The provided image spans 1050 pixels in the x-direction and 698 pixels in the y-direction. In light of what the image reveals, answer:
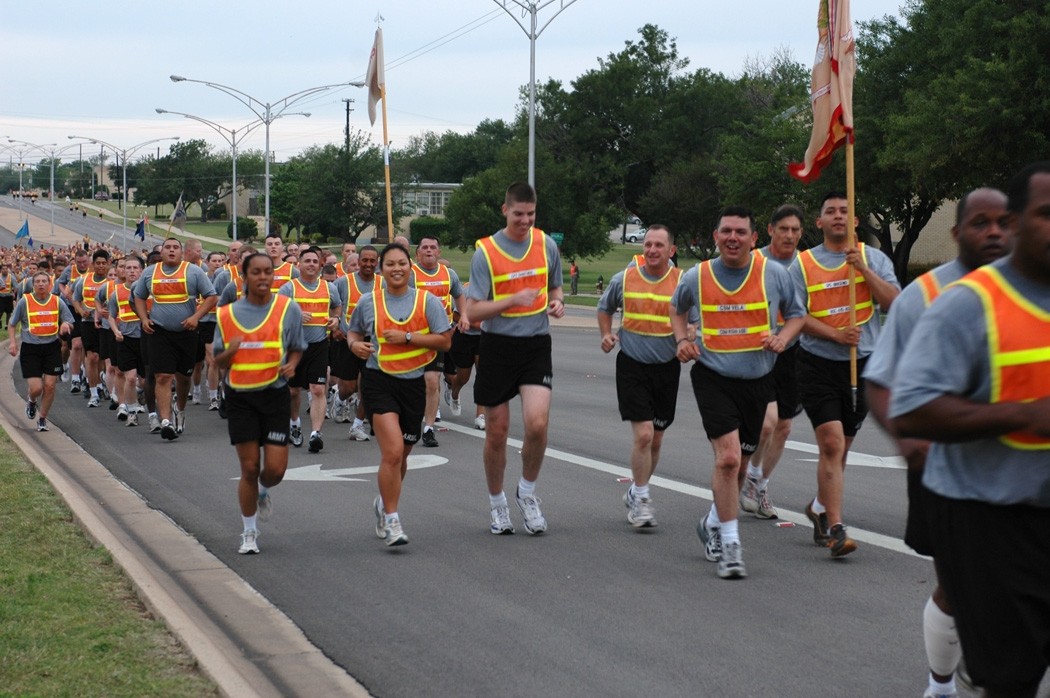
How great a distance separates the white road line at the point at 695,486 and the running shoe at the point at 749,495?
21 cm

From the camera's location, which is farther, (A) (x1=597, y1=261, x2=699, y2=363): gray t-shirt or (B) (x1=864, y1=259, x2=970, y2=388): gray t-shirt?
(A) (x1=597, y1=261, x2=699, y2=363): gray t-shirt

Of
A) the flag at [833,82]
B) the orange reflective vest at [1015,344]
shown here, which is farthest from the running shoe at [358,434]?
the orange reflective vest at [1015,344]

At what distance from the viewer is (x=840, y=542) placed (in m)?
8.33

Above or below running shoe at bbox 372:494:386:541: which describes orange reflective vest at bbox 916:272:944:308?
above

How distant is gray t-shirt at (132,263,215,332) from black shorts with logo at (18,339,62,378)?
1254 mm

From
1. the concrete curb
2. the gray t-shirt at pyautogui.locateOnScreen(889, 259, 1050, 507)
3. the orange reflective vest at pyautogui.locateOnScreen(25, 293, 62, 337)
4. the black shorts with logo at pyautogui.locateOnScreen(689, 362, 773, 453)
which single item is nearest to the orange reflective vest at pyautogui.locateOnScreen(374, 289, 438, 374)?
the concrete curb

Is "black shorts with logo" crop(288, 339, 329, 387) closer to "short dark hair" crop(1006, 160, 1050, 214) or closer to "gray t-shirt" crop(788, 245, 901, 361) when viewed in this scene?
"gray t-shirt" crop(788, 245, 901, 361)

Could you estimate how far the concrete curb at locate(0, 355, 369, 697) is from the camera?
6180mm

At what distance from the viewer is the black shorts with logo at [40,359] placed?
51.4ft

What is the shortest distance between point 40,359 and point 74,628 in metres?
9.77

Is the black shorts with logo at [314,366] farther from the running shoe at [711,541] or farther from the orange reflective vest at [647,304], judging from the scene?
the running shoe at [711,541]

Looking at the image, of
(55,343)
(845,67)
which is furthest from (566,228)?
(845,67)

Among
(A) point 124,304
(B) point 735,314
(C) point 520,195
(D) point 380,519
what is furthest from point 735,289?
(A) point 124,304

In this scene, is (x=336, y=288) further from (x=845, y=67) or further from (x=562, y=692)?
(x=562, y=692)
